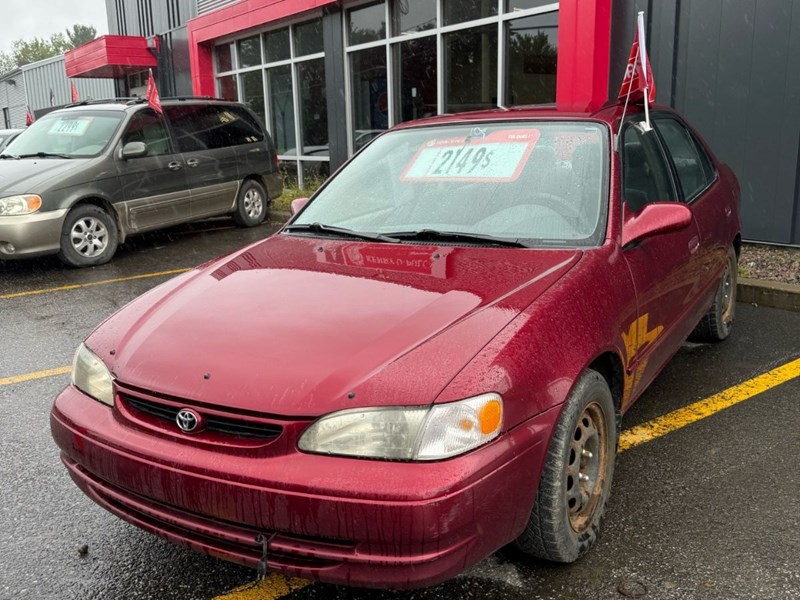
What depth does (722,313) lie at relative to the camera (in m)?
4.82

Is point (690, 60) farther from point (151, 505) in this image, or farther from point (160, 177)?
point (151, 505)

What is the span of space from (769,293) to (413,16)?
7257 millimetres

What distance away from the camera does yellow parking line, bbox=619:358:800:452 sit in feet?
11.6

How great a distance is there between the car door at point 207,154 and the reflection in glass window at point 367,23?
318cm

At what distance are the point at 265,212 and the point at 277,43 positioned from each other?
17.5 ft

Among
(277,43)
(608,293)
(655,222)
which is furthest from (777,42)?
(277,43)

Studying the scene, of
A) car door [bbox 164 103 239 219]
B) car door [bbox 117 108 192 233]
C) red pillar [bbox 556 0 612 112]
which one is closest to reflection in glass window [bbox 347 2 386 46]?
car door [bbox 164 103 239 219]

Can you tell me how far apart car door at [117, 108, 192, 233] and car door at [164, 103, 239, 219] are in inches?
6.1

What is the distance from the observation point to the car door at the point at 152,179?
8.37 meters

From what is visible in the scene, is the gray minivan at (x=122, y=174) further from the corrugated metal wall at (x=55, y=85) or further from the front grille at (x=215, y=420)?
the corrugated metal wall at (x=55, y=85)

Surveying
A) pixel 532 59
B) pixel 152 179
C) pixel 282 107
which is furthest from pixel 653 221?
pixel 282 107

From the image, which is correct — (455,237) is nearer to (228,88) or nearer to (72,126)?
(72,126)

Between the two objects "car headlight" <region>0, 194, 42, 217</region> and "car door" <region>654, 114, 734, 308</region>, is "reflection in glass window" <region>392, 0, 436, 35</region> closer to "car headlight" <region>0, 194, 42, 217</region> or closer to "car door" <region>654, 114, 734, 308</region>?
"car headlight" <region>0, 194, 42, 217</region>

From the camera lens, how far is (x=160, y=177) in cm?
873
